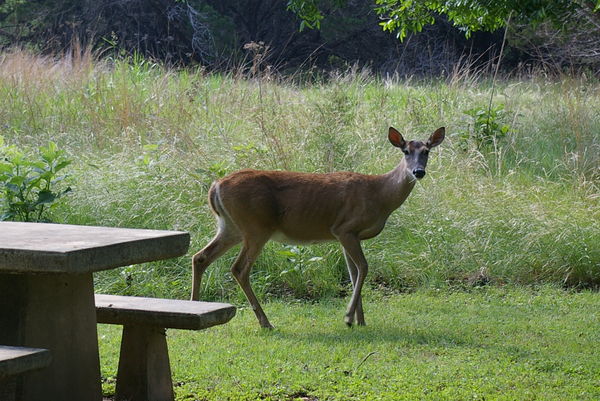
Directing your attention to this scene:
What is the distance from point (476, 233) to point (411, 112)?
11.6 ft

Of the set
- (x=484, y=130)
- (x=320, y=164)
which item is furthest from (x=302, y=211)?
(x=484, y=130)

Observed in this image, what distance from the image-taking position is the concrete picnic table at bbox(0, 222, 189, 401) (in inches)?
156

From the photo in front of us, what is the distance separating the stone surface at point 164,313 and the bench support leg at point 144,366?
0.32 feet

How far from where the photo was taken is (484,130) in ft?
36.7

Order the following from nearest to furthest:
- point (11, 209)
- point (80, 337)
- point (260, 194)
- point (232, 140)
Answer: point (80, 337), point (260, 194), point (11, 209), point (232, 140)

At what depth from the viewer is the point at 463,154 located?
10648mm

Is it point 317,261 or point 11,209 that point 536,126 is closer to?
point 317,261

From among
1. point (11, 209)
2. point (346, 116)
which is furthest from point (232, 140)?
point (11, 209)

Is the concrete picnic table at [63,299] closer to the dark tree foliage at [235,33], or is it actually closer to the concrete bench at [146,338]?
the concrete bench at [146,338]

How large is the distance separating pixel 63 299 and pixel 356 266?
9.92ft

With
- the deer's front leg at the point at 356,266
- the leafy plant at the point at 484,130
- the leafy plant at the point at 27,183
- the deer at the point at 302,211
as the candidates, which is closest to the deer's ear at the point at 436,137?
the deer at the point at 302,211

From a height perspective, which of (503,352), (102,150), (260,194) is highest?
(260,194)

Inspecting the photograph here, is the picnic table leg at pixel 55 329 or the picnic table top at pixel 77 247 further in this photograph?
the picnic table leg at pixel 55 329

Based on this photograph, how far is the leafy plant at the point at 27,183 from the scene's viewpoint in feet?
25.1
